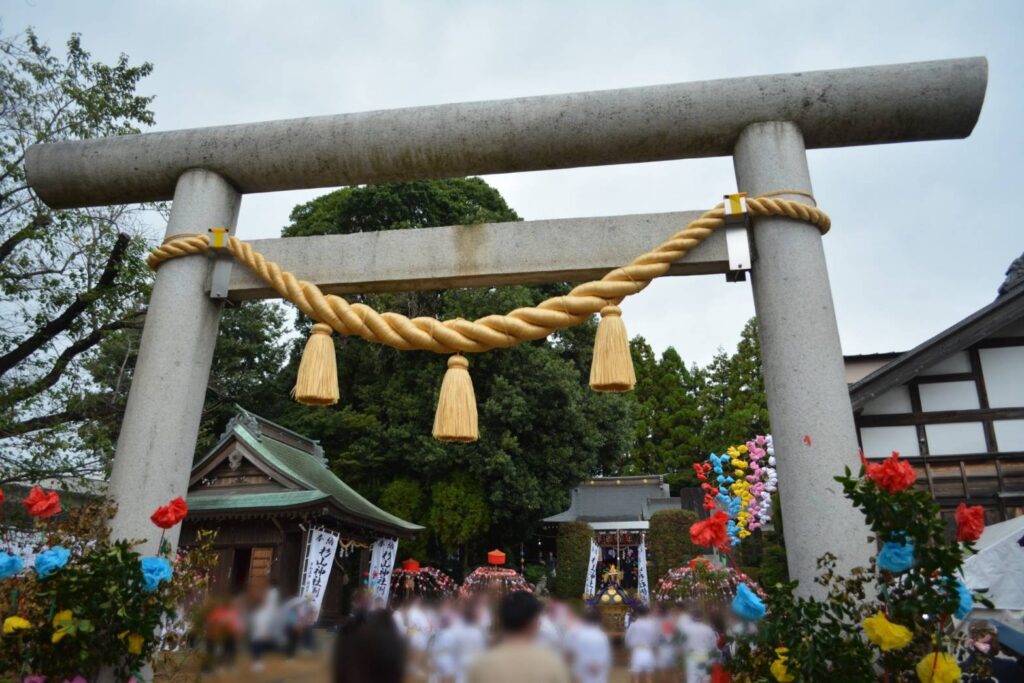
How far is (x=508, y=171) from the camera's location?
4.06 meters

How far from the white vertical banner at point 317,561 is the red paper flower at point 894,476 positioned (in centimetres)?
1108

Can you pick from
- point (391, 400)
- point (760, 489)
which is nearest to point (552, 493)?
point (391, 400)

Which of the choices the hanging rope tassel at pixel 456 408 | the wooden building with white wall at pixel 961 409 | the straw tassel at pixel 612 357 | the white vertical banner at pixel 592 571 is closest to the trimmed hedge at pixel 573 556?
the white vertical banner at pixel 592 571

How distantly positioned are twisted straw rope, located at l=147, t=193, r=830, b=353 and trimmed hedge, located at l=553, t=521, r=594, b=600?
54.2ft

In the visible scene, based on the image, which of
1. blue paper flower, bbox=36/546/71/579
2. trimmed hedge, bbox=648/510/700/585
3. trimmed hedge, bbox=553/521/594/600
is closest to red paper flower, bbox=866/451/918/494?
blue paper flower, bbox=36/546/71/579

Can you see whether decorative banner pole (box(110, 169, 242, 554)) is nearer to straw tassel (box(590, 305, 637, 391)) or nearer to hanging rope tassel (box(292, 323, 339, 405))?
hanging rope tassel (box(292, 323, 339, 405))

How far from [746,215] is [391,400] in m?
14.0

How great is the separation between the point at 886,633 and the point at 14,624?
3.75m

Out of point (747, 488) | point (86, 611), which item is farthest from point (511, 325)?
point (747, 488)

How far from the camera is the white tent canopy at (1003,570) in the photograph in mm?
5965

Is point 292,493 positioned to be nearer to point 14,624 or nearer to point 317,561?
point 317,561

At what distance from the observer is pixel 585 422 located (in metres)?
16.8

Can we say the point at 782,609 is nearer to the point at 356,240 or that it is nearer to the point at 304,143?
the point at 356,240

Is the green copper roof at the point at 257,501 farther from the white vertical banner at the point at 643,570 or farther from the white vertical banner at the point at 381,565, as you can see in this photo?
the white vertical banner at the point at 643,570
